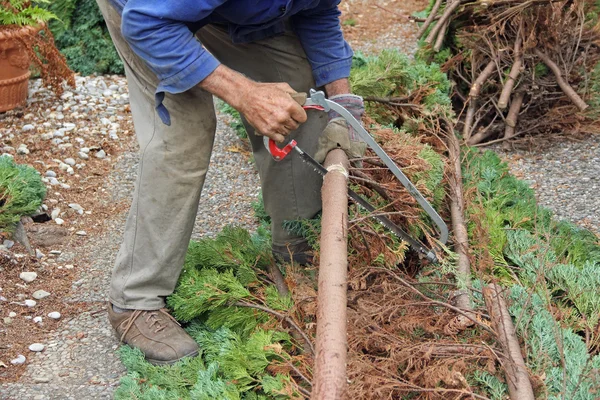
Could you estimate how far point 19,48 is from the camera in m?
5.35

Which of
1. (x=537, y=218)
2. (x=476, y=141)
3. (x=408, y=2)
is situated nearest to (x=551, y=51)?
(x=476, y=141)

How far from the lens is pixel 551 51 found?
5160 mm

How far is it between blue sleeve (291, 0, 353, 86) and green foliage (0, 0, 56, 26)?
2.87 m

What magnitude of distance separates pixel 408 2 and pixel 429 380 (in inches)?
256

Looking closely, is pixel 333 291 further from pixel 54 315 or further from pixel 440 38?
pixel 440 38

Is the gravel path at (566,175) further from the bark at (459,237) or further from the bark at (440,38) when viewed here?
the bark at (440,38)

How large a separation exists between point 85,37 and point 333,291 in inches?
199

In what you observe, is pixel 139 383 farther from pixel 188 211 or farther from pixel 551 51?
pixel 551 51

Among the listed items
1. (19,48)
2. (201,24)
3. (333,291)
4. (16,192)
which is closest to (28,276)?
(16,192)

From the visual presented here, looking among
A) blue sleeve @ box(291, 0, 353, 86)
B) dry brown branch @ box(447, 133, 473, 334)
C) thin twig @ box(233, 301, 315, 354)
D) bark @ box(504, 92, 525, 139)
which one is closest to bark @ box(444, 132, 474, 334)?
dry brown branch @ box(447, 133, 473, 334)

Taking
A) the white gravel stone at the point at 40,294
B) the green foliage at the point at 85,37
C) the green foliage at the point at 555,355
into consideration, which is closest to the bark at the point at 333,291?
the green foliage at the point at 555,355

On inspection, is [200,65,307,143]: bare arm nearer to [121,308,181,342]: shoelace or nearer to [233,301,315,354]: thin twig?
[233,301,315,354]: thin twig

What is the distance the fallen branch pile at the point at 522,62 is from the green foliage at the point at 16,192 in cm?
285

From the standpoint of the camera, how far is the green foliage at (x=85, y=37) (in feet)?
21.1
